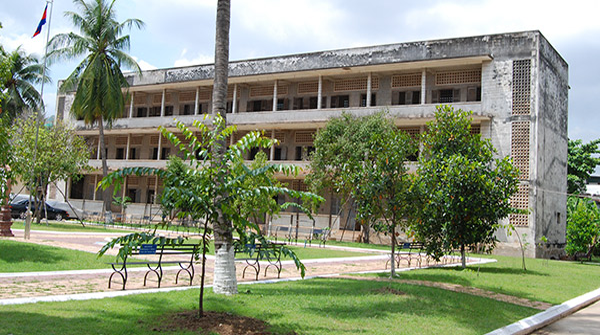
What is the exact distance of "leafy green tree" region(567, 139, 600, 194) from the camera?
134ft

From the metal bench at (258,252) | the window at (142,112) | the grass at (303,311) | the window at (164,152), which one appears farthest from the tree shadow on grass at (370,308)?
the window at (142,112)

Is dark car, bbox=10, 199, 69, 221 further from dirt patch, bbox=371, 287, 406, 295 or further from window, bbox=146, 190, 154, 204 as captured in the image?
dirt patch, bbox=371, 287, 406, 295

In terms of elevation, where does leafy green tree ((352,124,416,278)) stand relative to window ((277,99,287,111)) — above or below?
below

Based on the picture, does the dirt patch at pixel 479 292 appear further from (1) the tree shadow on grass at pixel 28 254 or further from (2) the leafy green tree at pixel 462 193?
(1) the tree shadow on grass at pixel 28 254

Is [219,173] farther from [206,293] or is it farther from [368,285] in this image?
[368,285]

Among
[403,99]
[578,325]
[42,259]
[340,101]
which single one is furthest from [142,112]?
[578,325]

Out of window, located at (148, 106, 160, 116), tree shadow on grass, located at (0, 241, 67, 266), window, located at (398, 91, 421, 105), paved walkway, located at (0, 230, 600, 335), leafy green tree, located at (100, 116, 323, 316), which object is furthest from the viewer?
window, located at (148, 106, 160, 116)

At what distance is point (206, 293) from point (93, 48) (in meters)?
26.9

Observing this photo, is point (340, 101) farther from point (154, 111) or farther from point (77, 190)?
point (77, 190)

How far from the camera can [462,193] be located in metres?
16.5

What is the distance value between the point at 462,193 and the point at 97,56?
81.1 feet

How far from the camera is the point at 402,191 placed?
13055mm

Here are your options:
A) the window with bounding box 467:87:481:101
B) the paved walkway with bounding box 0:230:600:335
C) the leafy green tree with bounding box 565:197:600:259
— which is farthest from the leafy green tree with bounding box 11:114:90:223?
the leafy green tree with bounding box 565:197:600:259

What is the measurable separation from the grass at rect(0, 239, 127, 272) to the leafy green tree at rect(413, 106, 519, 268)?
9.53 metres
